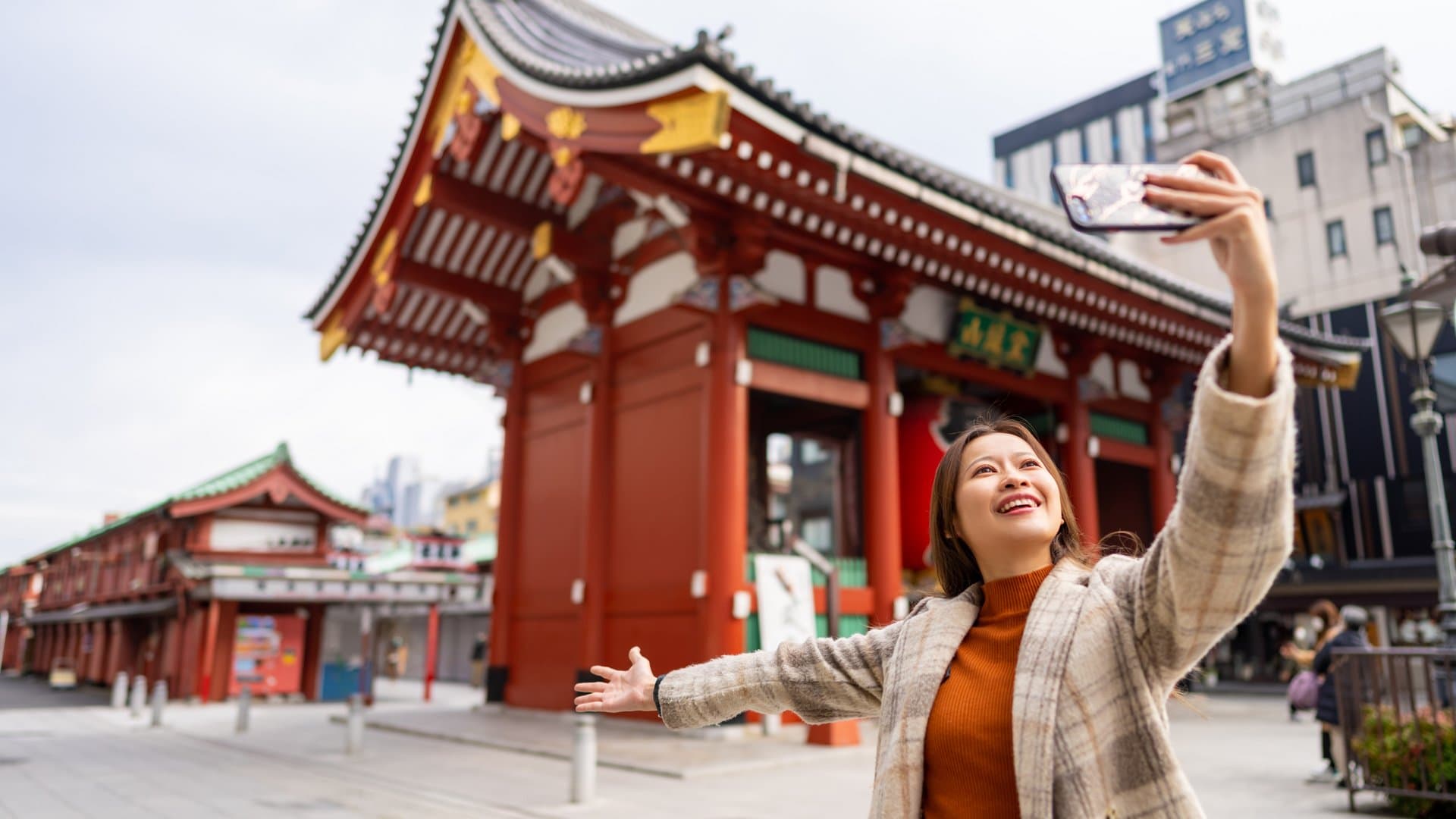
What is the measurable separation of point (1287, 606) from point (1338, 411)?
5865mm

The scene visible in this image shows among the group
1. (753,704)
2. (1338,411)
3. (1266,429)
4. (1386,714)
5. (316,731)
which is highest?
(1338,411)

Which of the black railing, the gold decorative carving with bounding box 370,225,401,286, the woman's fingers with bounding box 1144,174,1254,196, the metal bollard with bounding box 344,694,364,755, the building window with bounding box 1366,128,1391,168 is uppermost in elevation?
the building window with bounding box 1366,128,1391,168

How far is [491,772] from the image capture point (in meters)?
8.48

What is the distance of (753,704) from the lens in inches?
87.5

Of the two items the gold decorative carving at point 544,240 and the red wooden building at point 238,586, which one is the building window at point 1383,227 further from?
the red wooden building at point 238,586

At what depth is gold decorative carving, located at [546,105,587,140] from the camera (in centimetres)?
909

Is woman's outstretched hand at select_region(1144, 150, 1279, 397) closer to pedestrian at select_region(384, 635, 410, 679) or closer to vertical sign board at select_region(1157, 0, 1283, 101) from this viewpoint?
pedestrian at select_region(384, 635, 410, 679)

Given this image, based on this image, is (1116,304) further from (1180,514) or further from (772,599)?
(1180,514)

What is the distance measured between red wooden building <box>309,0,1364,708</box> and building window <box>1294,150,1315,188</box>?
1594cm

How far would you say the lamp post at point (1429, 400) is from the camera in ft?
25.7

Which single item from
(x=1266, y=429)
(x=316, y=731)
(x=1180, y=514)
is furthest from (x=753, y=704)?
(x=316, y=731)

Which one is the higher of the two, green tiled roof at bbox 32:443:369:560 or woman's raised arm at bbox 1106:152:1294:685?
green tiled roof at bbox 32:443:369:560

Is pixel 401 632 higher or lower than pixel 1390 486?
lower

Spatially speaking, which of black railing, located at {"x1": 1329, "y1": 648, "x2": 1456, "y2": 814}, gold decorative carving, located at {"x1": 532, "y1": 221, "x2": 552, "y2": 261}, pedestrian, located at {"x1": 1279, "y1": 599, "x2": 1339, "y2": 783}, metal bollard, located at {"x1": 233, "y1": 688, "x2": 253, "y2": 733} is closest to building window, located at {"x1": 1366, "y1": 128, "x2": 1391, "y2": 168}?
pedestrian, located at {"x1": 1279, "y1": 599, "x2": 1339, "y2": 783}
